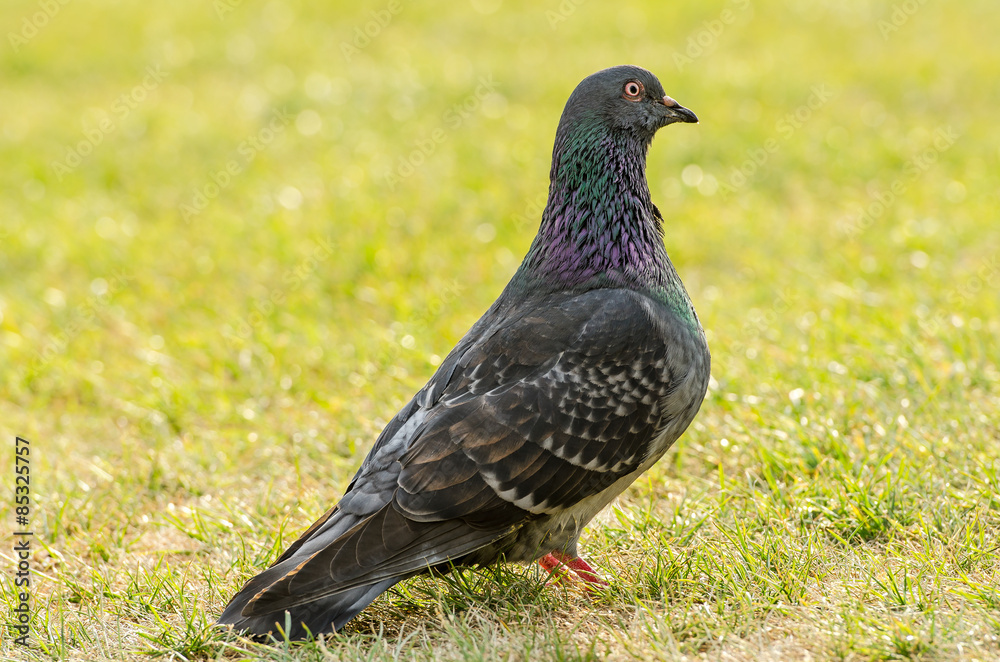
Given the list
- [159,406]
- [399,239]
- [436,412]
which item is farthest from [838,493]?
[399,239]

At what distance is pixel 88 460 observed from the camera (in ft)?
16.1

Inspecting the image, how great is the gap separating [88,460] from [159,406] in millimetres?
530

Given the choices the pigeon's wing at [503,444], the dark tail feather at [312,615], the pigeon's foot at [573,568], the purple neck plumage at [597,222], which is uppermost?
the purple neck plumage at [597,222]

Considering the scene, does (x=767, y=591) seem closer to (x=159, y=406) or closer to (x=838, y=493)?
(x=838, y=493)

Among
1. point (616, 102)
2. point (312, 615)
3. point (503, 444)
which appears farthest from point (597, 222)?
point (312, 615)

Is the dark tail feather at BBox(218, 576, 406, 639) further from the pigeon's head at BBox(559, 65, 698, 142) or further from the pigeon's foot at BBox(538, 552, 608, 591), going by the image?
the pigeon's head at BBox(559, 65, 698, 142)

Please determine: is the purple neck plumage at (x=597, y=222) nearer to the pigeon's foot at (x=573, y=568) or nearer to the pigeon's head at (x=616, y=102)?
the pigeon's head at (x=616, y=102)

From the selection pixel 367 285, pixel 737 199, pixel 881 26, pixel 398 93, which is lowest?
pixel 367 285

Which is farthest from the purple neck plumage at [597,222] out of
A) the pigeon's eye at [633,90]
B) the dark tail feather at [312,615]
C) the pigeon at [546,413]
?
the dark tail feather at [312,615]

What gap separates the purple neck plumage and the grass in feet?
3.19

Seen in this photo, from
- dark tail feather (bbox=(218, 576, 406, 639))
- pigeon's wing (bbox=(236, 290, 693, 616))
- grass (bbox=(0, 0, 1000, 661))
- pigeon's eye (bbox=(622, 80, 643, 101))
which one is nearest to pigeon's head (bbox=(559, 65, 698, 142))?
pigeon's eye (bbox=(622, 80, 643, 101))

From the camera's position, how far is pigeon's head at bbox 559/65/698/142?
363 centimetres

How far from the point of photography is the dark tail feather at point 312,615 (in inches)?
118

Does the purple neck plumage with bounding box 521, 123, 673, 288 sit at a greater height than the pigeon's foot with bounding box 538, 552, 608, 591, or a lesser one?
greater
